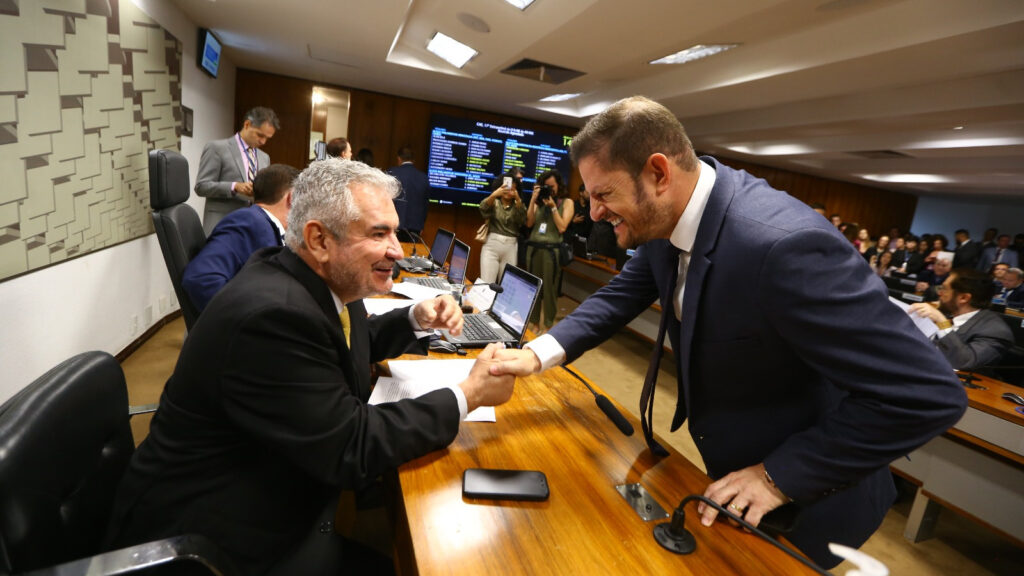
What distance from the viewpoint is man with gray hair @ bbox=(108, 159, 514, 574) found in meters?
0.84

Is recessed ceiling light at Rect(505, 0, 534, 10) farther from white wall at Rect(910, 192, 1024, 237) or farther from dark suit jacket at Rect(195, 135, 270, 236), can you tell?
white wall at Rect(910, 192, 1024, 237)

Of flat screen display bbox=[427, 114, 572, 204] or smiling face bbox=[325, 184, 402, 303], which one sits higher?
flat screen display bbox=[427, 114, 572, 204]

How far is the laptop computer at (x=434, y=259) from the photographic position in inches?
126

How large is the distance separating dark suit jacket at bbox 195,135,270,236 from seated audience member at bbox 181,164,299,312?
A: 1491 mm

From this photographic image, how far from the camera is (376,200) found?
1101mm

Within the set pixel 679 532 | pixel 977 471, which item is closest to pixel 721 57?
pixel 977 471

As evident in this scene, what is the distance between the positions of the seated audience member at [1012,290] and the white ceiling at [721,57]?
1.61 metres

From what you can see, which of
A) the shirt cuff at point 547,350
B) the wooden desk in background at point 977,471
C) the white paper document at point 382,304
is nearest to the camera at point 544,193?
the white paper document at point 382,304

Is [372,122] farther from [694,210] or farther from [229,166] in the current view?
[694,210]

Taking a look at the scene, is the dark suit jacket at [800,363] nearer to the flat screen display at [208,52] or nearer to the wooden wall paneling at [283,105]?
the flat screen display at [208,52]

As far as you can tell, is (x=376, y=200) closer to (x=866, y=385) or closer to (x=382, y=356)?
(x=382, y=356)

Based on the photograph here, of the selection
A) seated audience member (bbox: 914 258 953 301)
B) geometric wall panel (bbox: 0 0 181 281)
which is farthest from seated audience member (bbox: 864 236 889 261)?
geometric wall panel (bbox: 0 0 181 281)

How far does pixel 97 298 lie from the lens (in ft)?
8.88

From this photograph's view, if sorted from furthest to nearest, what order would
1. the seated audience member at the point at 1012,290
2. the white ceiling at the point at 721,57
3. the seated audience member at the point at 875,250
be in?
the seated audience member at the point at 875,250, the seated audience member at the point at 1012,290, the white ceiling at the point at 721,57
